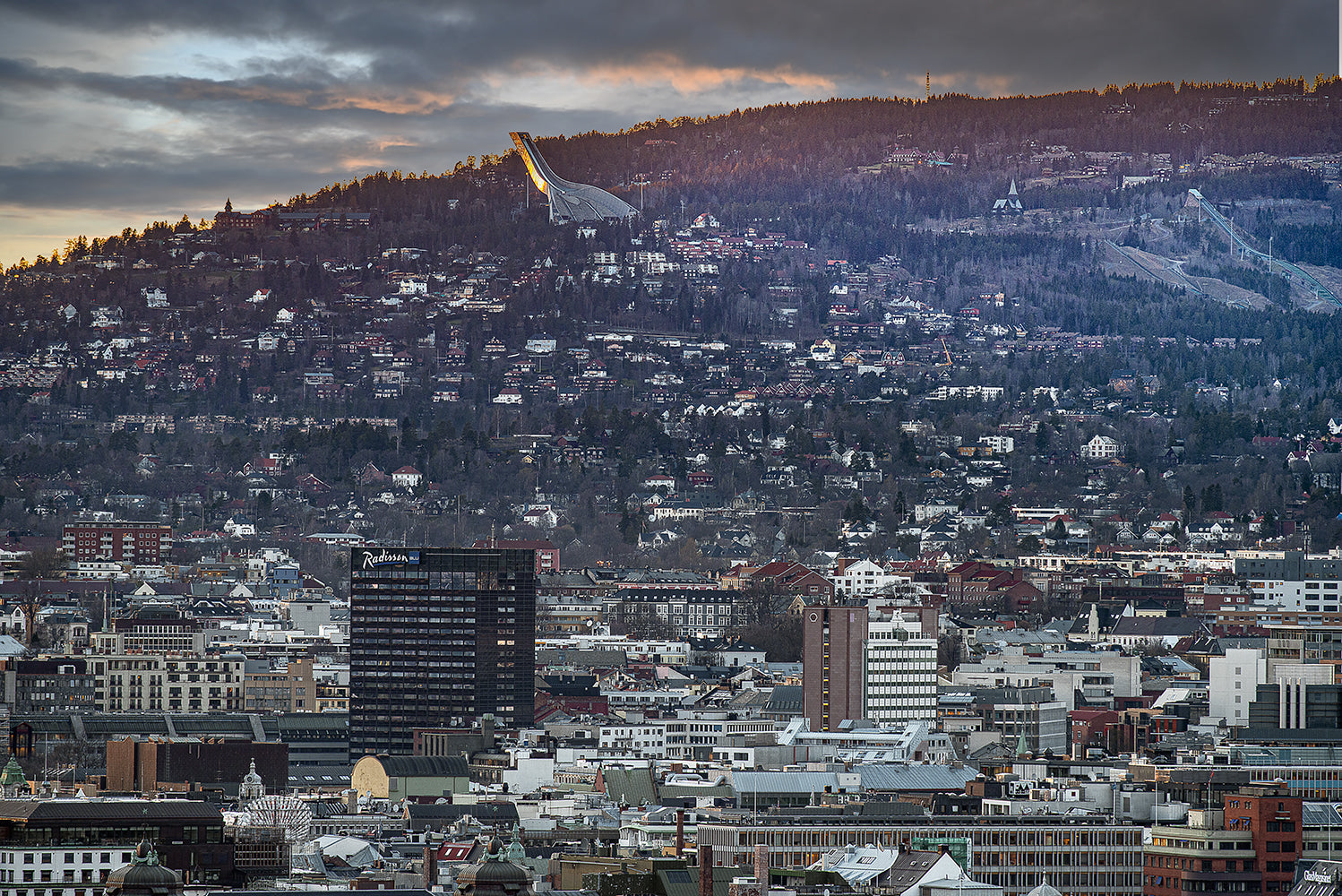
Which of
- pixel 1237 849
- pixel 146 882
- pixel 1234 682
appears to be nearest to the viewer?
pixel 146 882

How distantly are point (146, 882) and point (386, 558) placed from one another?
6409cm

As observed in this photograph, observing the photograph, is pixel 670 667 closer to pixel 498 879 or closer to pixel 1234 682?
pixel 1234 682

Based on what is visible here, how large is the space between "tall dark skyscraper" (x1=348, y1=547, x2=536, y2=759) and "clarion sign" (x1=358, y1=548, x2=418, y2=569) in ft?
0.20

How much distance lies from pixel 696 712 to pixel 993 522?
69864 millimetres

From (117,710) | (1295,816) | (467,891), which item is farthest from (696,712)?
(467,891)

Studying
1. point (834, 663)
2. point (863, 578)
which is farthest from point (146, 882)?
point (863, 578)

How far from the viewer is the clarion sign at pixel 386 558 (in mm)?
115938

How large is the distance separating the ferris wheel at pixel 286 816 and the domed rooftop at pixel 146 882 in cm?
2045

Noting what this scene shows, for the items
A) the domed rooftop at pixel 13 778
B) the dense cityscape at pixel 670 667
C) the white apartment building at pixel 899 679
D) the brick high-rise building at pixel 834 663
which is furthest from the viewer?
the brick high-rise building at pixel 834 663

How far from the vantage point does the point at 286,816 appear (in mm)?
81188

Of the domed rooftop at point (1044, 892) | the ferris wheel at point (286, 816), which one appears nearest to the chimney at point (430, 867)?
the ferris wheel at point (286, 816)

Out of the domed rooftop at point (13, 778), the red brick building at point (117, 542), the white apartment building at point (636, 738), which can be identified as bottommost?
the white apartment building at point (636, 738)

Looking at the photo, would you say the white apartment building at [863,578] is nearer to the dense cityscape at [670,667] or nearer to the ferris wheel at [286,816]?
the dense cityscape at [670,667]

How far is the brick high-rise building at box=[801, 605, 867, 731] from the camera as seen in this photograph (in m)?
105
